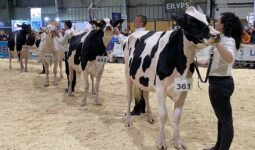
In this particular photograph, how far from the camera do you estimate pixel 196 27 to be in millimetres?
4414

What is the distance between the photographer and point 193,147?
217 inches

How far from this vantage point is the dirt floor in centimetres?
575

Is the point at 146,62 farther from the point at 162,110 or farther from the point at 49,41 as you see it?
the point at 49,41

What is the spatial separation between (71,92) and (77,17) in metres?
27.7

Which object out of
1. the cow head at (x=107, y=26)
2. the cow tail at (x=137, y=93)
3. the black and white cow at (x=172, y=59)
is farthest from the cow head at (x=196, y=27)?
the cow head at (x=107, y=26)

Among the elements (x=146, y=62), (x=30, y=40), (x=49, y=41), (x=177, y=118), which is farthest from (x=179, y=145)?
(x=30, y=40)

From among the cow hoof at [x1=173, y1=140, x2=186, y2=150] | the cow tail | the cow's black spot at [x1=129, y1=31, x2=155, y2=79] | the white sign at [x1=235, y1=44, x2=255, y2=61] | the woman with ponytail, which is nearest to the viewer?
the woman with ponytail

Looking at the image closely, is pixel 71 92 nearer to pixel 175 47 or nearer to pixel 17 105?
pixel 17 105

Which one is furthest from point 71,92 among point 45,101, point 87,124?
point 87,124

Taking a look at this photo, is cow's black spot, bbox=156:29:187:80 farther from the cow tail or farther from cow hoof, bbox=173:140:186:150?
the cow tail

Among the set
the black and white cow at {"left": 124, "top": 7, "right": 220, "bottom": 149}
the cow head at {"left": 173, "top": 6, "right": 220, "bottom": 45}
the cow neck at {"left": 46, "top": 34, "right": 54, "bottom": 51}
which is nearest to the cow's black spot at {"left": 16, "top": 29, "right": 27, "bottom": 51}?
the cow neck at {"left": 46, "top": 34, "right": 54, "bottom": 51}

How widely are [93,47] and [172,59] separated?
351cm

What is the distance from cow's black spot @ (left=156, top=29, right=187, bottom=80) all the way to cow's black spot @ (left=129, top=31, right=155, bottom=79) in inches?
33.0

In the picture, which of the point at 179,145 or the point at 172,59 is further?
the point at 179,145
